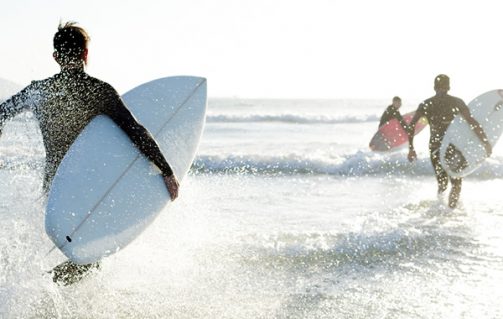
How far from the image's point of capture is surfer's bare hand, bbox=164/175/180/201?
378cm

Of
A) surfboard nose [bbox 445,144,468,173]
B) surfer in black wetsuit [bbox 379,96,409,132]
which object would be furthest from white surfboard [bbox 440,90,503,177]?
surfer in black wetsuit [bbox 379,96,409,132]

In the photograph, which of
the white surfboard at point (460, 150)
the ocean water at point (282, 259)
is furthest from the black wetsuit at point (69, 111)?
the white surfboard at point (460, 150)

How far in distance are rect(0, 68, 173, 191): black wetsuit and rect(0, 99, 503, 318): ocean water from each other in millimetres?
260

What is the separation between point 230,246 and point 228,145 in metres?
12.6

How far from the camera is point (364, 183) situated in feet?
34.8

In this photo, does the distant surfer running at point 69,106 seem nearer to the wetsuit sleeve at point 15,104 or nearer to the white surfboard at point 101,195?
the wetsuit sleeve at point 15,104

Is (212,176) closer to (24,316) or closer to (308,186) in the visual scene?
(308,186)

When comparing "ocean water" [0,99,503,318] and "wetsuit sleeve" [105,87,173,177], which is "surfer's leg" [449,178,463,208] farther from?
"wetsuit sleeve" [105,87,173,177]

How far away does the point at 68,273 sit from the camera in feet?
11.7

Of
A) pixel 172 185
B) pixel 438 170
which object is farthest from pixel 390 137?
pixel 172 185

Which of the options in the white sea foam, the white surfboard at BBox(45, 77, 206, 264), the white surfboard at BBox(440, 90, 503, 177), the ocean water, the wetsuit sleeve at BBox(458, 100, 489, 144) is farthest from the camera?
the white sea foam

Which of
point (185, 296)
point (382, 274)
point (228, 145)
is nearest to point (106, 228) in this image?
point (185, 296)

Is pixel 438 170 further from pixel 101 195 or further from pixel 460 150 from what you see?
pixel 101 195

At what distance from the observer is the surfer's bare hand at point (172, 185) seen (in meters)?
3.78
